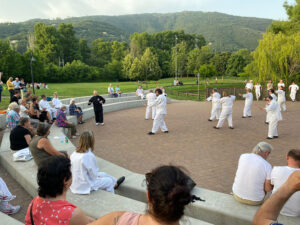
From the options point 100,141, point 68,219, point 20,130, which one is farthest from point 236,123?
point 68,219

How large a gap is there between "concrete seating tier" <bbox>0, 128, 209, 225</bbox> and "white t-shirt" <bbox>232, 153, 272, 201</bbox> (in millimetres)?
1071

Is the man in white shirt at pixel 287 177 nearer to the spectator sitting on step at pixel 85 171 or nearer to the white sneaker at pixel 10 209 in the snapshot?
the spectator sitting on step at pixel 85 171

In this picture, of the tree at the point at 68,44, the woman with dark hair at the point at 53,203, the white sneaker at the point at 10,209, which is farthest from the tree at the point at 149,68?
the woman with dark hair at the point at 53,203

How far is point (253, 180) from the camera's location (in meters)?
3.89

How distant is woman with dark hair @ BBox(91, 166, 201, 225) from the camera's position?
4.89ft

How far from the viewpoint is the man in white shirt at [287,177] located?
137 inches

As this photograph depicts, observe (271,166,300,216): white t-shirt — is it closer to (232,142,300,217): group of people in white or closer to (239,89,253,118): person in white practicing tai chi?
(232,142,300,217): group of people in white

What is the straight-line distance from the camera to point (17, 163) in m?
6.15

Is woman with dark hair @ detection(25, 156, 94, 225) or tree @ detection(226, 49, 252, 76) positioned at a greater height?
tree @ detection(226, 49, 252, 76)

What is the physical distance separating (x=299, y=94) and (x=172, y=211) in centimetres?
2477

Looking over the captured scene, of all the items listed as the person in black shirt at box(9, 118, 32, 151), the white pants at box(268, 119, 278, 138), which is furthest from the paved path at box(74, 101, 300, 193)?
the person in black shirt at box(9, 118, 32, 151)

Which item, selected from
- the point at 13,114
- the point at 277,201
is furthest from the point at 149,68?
the point at 277,201

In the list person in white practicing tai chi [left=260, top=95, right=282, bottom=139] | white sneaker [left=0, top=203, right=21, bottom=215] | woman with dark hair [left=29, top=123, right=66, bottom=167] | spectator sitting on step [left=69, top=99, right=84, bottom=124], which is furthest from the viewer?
spectator sitting on step [left=69, top=99, right=84, bottom=124]

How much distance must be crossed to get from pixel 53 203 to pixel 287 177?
123 inches
